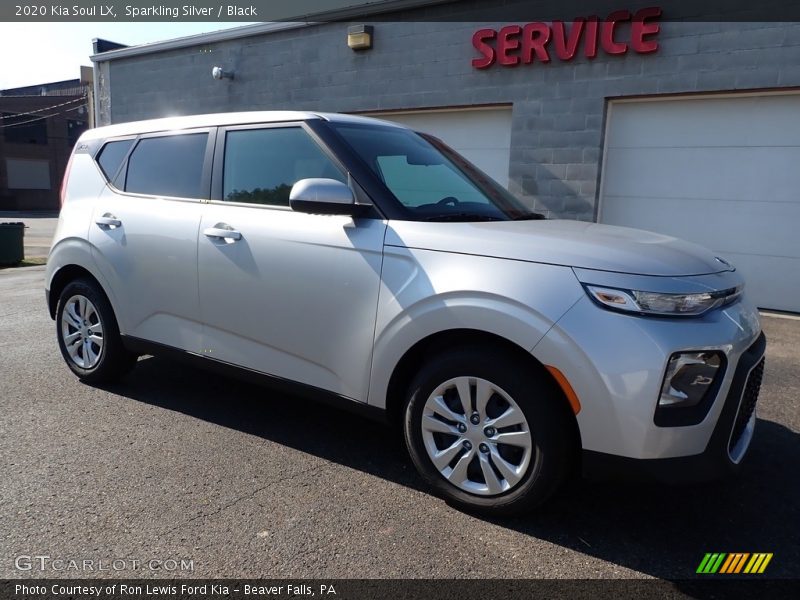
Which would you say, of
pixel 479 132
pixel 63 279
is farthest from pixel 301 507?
pixel 479 132

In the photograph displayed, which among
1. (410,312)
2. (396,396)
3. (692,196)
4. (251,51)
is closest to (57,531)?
(396,396)

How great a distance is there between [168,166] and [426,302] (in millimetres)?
2197

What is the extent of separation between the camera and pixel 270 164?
3572 millimetres

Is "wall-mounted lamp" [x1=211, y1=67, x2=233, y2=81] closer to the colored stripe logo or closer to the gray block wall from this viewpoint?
the gray block wall

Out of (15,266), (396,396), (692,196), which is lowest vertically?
(15,266)

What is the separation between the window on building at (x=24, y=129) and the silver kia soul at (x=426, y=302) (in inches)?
1870

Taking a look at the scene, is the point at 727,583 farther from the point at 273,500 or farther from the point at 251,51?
the point at 251,51

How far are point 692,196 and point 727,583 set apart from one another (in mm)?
6644

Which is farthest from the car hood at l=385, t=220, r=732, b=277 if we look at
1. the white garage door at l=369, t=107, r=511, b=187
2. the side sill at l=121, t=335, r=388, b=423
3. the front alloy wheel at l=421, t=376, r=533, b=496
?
the white garage door at l=369, t=107, r=511, b=187

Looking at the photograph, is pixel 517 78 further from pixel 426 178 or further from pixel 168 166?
pixel 168 166

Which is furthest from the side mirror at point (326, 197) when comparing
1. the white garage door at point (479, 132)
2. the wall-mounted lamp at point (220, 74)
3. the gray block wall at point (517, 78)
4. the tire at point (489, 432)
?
the wall-mounted lamp at point (220, 74)

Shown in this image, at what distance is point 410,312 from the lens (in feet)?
9.41

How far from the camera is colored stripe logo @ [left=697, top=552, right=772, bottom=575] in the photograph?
249 cm

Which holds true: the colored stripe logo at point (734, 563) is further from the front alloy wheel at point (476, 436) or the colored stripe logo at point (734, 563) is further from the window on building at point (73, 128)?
the window on building at point (73, 128)
